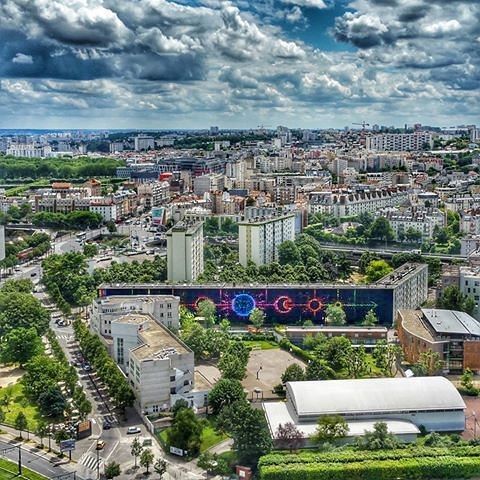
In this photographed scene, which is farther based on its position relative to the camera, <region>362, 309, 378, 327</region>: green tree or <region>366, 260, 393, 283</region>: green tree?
<region>366, 260, 393, 283</region>: green tree

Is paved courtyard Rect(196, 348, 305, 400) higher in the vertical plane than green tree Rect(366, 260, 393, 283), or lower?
lower

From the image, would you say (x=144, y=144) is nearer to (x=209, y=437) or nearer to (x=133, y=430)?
(x=133, y=430)


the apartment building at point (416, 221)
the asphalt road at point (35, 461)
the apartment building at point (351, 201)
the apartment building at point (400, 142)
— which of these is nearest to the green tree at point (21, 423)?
the asphalt road at point (35, 461)

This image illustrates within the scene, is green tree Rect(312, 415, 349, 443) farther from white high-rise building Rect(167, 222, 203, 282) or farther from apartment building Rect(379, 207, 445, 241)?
apartment building Rect(379, 207, 445, 241)

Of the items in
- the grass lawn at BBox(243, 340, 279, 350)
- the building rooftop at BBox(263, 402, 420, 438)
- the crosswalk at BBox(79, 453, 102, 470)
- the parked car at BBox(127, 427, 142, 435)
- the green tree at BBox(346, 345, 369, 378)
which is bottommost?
the crosswalk at BBox(79, 453, 102, 470)

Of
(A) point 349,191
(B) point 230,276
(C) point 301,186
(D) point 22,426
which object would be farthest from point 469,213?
(D) point 22,426

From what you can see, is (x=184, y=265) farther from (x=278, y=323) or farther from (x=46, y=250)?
(x=46, y=250)

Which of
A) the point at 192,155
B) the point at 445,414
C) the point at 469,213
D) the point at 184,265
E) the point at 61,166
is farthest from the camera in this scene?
the point at 192,155

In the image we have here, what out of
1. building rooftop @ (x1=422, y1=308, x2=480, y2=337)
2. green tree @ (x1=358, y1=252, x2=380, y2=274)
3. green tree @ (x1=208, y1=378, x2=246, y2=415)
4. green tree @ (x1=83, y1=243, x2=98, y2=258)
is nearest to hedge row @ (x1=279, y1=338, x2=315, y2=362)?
building rooftop @ (x1=422, y1=308, x2=480, y2=337)
